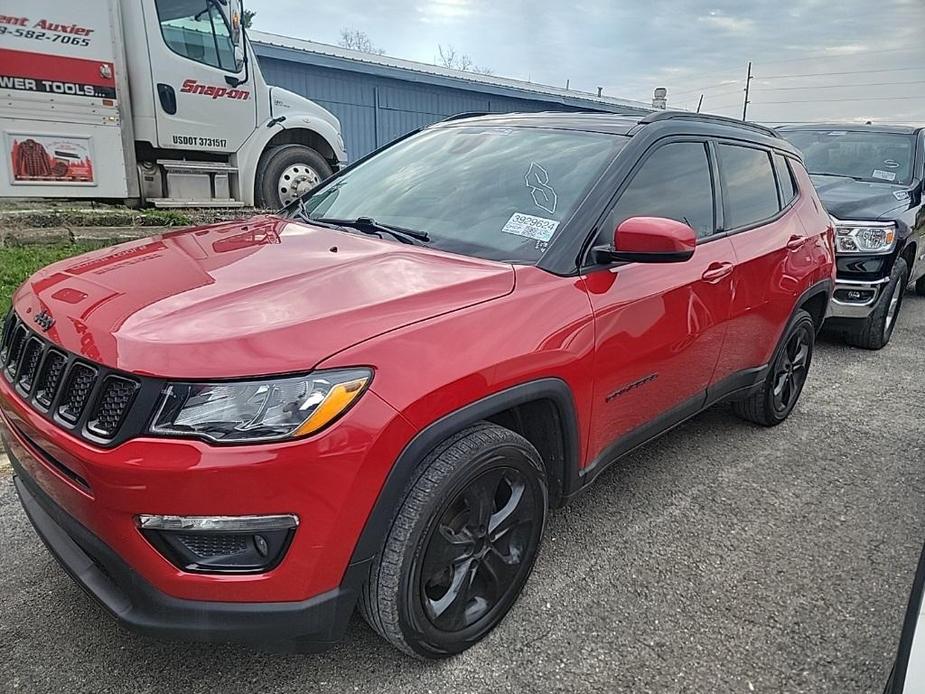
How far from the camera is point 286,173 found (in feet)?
29.3

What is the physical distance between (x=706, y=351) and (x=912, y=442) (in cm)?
197

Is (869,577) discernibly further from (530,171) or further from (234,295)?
(234,295)

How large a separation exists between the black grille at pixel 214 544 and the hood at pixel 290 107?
8127mm

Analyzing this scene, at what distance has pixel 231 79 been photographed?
8297 millimetres

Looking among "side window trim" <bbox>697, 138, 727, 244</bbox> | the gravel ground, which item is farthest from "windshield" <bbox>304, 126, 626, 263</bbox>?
the gravel ground

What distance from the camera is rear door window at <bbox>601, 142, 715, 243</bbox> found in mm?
2689

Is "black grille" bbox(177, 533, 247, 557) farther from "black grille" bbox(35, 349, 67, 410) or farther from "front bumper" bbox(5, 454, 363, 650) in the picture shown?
"black grille" bbox(35, 349, 67, 410)

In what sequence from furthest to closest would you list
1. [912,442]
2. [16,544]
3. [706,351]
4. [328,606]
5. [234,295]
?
[912,442] < [706,351] < [16,544] < [234,295] < [328,606]

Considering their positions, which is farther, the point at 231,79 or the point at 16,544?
the point at 231,79

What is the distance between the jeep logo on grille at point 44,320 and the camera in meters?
1.96

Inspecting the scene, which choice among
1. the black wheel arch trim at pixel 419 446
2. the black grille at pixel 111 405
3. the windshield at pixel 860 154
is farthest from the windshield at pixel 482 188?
the windshield at pixel 860 154

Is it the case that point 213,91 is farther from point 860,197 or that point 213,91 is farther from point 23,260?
point 860,197

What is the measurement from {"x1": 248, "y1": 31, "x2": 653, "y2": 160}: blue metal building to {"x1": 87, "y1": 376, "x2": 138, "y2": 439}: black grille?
1221cm

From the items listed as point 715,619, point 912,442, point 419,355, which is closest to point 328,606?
point 419,355
